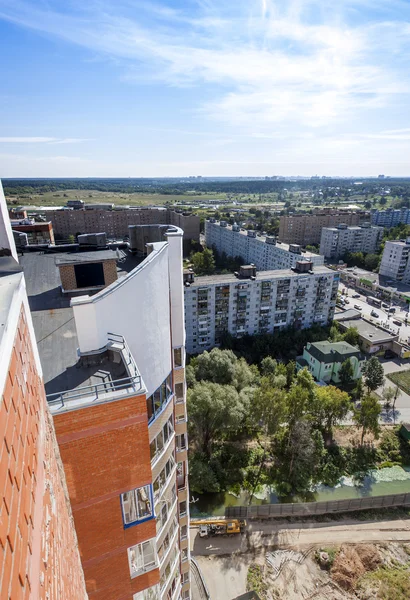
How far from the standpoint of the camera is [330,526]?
23.5 m

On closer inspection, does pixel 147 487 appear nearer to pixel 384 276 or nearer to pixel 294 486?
pixel 294 486

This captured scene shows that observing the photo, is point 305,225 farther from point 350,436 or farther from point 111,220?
point 350,436

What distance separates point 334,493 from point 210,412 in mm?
11998

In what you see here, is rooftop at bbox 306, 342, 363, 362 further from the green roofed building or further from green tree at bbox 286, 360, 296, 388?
green tree at bbox 286, 360, 296, 388

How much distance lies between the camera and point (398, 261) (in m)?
70.7

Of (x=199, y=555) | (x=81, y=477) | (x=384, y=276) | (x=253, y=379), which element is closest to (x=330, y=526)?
(x=199, y=555)

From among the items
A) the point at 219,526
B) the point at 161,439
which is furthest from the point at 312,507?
the point at 161,439

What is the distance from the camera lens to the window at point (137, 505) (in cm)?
640

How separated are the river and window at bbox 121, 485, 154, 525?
69.6 ft

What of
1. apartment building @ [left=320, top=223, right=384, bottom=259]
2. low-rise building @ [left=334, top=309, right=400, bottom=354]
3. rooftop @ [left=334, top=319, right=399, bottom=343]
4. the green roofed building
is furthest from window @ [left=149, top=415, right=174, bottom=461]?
apartment building @ [left=320, top=223, right=384, bottom=259]

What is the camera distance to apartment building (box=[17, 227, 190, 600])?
18.1 feet

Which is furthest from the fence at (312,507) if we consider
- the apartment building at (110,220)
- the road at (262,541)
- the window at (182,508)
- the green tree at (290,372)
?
the apartment building at (110,220)

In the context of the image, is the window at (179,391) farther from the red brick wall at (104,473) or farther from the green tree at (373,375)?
the green tree at (373,375)

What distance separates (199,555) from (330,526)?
9.60 m
